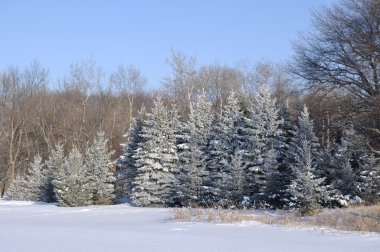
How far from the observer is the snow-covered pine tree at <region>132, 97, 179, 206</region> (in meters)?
27.5

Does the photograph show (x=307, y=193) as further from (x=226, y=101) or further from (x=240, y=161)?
(x=226, y=101)

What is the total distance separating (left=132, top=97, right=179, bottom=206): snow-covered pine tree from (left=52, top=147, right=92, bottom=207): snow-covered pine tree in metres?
3.16

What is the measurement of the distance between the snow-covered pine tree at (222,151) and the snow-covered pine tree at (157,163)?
83.8 inches

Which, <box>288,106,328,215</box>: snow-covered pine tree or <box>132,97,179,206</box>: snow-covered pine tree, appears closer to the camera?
<box>288,106,328,215</box>: snow-covered pine tree

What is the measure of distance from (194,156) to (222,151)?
65.7 inches

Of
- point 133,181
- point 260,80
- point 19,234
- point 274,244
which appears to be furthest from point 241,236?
point 260,80

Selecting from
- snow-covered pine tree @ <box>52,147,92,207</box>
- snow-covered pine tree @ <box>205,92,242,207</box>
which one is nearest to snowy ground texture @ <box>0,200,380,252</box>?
snow-covered pine tree @ <box>205,92,242,207</box>

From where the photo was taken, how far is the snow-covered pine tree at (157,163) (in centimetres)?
2747

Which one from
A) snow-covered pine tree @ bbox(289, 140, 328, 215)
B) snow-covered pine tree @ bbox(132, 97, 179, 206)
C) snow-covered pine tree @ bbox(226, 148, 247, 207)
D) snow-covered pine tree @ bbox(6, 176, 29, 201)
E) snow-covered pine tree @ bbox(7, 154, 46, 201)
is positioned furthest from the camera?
snow-covered pine tree @ bbox(6, 176, 29, 201)

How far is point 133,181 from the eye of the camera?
29.5 metres

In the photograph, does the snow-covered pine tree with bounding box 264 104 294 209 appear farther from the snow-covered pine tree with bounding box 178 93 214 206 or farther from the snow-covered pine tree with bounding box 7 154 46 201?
the snow-covered pine tree with bounding box 7 154 46 201

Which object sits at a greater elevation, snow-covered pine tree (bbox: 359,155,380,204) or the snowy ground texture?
snow-covered pine tree (bbox: 359,155,380,204)

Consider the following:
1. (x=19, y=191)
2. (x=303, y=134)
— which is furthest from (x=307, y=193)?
(x=19, y=191)

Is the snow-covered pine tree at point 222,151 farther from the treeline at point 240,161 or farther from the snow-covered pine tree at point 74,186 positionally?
the snow-covered pine tree at point 74,186
